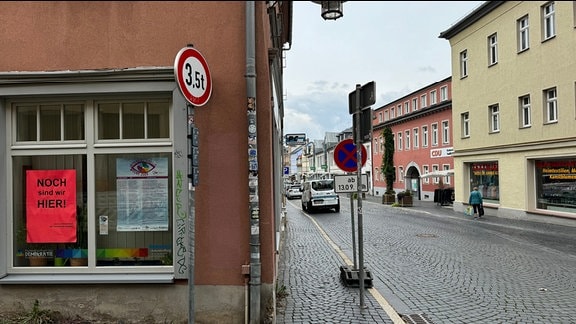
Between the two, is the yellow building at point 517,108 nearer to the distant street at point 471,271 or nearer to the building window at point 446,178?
the distant street at point 471,271

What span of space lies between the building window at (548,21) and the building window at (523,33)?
3.41ft

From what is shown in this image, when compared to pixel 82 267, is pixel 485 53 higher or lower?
higher

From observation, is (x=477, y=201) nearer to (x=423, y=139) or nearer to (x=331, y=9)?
(x=423, y=139)

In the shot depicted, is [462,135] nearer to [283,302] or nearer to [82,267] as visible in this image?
Answer: [283,302]

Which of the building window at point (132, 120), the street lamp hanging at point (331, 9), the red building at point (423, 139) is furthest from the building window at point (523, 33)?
the building window at point (132, 120)

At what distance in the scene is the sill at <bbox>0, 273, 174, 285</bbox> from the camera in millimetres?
5207

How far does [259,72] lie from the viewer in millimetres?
5168

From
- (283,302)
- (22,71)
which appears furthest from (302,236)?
(22,71)

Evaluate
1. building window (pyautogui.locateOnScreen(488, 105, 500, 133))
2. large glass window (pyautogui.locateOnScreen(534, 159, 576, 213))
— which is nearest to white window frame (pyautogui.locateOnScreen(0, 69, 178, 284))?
large glass window (pyautogui.locateOnScreen(534, 159, 576, 213))

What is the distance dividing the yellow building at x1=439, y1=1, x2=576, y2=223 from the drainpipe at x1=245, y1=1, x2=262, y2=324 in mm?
13446

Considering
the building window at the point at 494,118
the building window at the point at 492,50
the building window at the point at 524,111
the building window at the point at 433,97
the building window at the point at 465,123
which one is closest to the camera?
the building window at the point at 524,111

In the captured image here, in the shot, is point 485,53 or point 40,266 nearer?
point 40,266

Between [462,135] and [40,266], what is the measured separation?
23.6m

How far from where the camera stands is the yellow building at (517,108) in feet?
56.3
